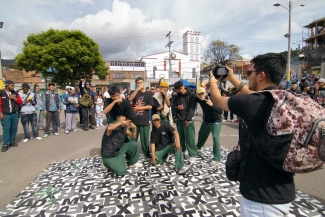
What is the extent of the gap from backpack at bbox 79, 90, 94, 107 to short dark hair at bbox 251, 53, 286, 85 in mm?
6809

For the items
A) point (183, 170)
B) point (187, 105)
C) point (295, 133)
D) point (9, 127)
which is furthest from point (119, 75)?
point (295, 133)

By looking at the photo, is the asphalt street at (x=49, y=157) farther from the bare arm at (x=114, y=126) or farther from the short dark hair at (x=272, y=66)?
the short dark hair at (x=272, y=66)

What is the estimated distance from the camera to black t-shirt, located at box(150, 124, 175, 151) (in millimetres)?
3578

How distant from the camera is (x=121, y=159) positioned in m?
3.36

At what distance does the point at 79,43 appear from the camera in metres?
19.8

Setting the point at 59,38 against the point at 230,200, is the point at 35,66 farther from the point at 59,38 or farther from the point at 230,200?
the point at 230,200

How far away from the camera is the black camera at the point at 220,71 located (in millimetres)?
1494

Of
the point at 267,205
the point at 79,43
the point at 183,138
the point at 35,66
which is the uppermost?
the point at 79,43

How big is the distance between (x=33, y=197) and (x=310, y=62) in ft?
102

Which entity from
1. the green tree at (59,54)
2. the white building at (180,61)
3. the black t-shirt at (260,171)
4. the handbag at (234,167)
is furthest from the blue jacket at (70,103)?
the white building at (180,61)

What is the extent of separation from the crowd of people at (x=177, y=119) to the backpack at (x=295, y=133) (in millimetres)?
80

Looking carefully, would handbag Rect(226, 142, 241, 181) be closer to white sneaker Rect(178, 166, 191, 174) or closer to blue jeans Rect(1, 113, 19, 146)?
white sneaker Rect(178, 166, 191, 174)

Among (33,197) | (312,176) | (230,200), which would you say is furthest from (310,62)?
(33,197)

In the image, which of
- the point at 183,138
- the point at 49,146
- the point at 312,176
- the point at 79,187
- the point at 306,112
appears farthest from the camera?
the point at 49,146
